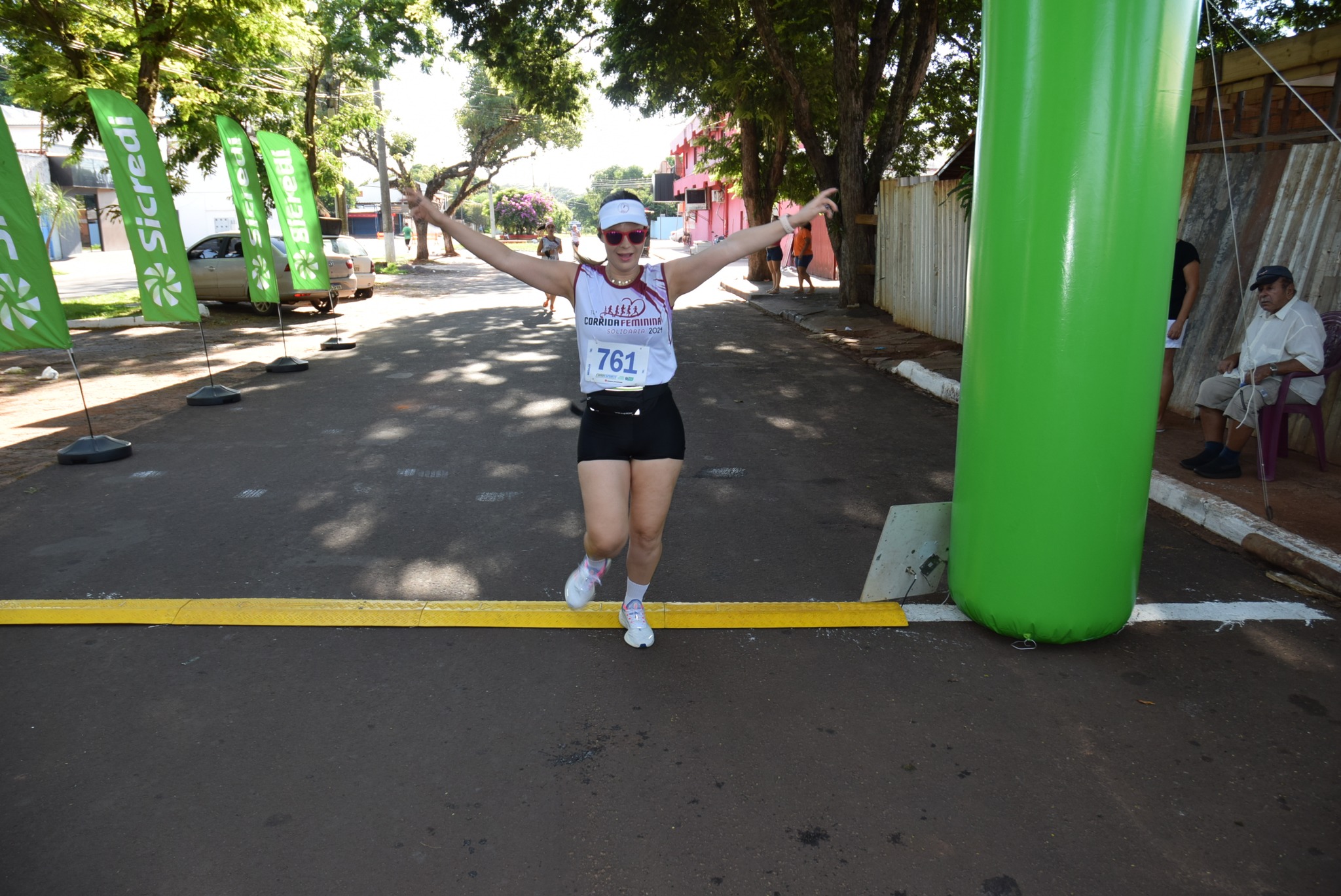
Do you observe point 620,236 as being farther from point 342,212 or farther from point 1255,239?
point 342,212

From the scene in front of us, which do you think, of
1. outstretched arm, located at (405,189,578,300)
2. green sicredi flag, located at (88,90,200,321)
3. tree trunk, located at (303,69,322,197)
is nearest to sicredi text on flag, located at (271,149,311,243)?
green sicredi flag, located at (88,90,200,321)

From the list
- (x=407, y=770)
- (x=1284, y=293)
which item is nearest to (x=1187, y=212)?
(x=1284, y=293)

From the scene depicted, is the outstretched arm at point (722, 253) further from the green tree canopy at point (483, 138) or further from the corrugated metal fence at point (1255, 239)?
the green tree canopy at point (483, 138)

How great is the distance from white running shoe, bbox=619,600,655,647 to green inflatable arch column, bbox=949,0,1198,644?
1.48 m

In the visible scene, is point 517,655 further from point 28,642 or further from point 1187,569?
point 1187,569

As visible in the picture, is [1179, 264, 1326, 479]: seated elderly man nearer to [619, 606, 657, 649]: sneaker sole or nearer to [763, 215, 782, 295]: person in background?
[619, 606, 657, 649]: sneaker sole

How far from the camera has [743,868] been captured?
264 centimetres

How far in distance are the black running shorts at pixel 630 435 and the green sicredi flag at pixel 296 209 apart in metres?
9.73

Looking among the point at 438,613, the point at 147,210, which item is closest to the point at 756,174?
the point at 147,210

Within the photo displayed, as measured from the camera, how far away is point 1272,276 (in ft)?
19.3

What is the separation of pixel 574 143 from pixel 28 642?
4431cm

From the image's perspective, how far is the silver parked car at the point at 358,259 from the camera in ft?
68.9

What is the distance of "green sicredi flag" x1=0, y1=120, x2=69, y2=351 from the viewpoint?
641 cm

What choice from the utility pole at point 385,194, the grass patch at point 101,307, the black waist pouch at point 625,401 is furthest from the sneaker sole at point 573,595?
the utility pole at point 385,194
